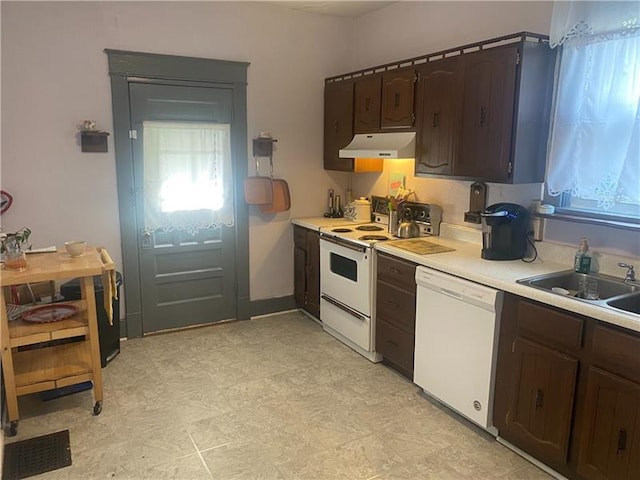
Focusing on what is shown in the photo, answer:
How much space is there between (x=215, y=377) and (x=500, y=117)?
8.21 feet

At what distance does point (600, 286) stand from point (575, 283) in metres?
0.12

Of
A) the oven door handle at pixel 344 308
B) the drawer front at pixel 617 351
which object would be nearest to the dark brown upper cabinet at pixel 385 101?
the oven door handle at pixel 344 308

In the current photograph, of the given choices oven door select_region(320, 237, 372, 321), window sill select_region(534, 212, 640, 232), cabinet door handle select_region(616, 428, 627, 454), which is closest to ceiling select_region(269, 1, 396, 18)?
oven door select_region(320, 237, 372, 321)

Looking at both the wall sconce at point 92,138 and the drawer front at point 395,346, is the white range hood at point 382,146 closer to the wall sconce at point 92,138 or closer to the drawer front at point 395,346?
the drawer front at point 395,346

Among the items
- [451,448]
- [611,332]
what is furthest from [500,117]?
[451,448]

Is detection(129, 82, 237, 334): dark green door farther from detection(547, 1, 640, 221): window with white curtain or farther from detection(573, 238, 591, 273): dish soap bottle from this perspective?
detection(573, 238, 591, 273): dish soap bottle

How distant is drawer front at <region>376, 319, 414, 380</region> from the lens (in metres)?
3.22

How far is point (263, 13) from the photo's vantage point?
13.6 feet

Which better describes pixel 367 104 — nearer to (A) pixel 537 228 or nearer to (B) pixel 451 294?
(A) pixel 537 228

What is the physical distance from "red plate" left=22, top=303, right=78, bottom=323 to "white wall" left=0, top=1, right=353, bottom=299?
882 mm

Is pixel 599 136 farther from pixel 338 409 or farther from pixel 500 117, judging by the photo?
pixel 338 409

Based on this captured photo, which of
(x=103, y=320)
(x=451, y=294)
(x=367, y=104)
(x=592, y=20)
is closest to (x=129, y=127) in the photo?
(x=103, y=320)

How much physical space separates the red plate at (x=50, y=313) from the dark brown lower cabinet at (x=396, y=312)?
6.48ft

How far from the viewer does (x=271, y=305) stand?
4.64m
